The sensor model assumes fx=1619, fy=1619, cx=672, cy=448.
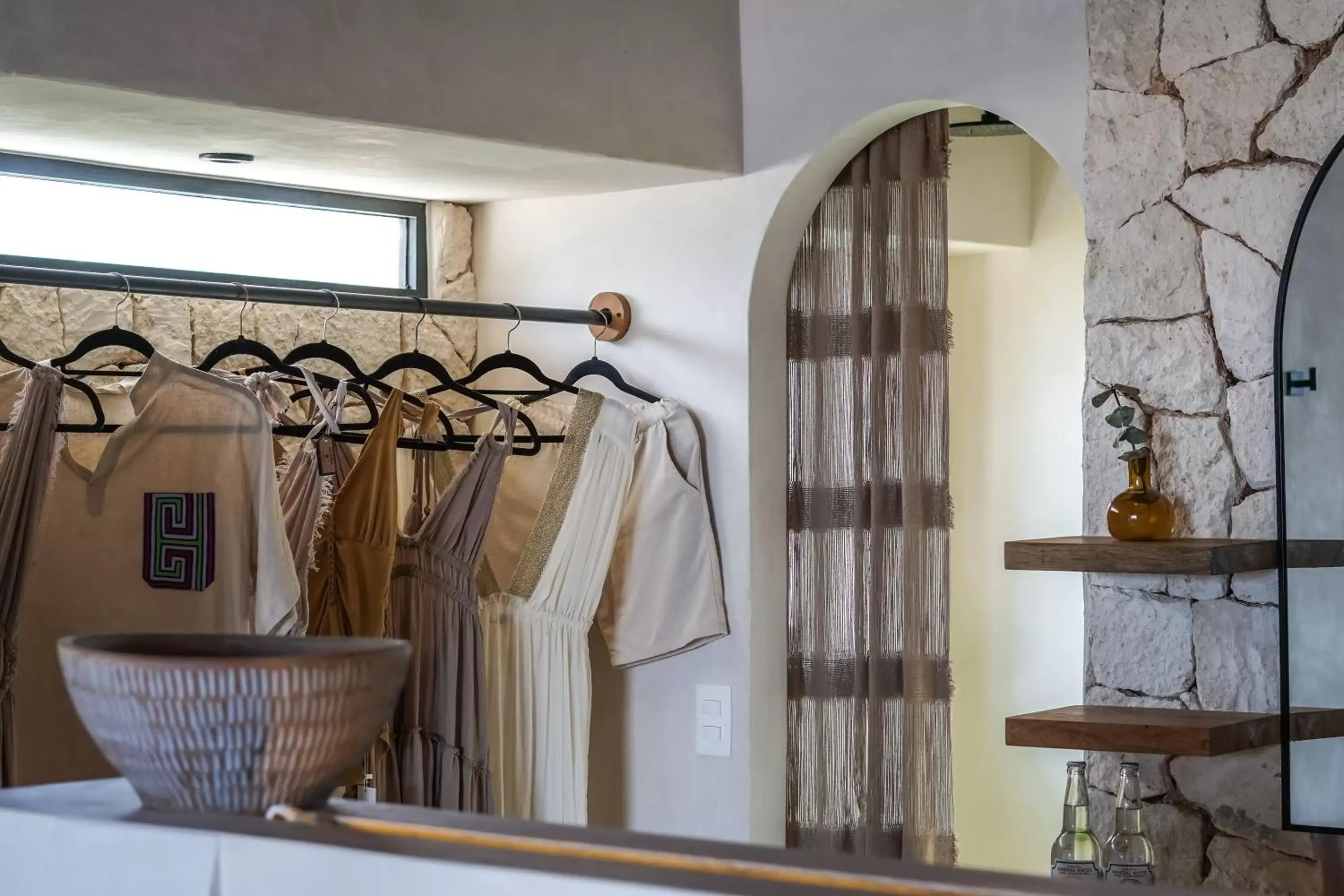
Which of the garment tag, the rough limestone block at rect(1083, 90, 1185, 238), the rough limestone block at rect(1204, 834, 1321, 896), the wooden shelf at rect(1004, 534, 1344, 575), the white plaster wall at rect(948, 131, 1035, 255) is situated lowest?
the rough limestone block at rect(1204, 834, 1321, 896)

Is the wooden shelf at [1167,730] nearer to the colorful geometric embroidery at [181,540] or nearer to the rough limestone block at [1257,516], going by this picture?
the rough limestone block at [1257,516]

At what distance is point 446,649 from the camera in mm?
2715

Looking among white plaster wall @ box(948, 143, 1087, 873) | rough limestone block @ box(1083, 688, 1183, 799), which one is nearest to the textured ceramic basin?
rough limestone block @ box(1083, 688, 1183, 799)

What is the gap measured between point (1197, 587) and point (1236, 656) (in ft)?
0.39

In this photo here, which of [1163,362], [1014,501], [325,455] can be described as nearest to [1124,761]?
[1163,362]

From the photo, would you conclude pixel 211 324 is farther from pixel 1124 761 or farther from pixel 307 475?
pixel 1124 761

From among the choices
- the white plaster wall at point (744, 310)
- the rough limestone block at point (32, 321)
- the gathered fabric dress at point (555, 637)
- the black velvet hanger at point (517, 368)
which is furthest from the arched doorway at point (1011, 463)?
the rough limestone block at point (32, 321)

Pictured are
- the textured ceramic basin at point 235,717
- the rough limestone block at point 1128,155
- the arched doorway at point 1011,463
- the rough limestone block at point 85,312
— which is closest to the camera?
the textured ceramic basin at point 235,717

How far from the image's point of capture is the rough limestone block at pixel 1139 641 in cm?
250

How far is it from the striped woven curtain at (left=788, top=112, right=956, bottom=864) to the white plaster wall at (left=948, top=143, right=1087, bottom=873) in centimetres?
136

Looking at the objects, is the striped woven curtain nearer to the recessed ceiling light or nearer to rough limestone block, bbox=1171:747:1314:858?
rough limestone block, bbox=1171:747:1314:858

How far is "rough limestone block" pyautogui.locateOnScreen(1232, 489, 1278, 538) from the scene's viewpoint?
2.41 meters

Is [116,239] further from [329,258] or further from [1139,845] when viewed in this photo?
[1139,845]

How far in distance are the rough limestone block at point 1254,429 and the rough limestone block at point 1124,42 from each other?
508 mm
